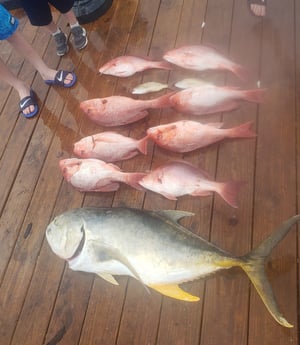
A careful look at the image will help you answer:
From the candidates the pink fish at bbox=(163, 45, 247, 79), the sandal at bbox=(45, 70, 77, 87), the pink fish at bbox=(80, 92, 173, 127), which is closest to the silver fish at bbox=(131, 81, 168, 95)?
the pink fish at bbox=(80, 92, 173, 127)

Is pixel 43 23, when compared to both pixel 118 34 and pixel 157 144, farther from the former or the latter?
pixel 157 144

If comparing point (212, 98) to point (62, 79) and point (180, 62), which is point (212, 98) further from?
point (62, 79)

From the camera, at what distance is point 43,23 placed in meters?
3.01

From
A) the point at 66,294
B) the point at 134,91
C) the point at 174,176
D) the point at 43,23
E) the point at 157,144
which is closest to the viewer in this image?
the point at 66,294

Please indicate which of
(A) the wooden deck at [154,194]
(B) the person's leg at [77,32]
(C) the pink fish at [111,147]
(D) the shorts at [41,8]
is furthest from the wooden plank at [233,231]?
(D) the shorts at [41,8]

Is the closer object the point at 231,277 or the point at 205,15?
the point at 231,277

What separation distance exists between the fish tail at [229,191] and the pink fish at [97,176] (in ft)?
1.55

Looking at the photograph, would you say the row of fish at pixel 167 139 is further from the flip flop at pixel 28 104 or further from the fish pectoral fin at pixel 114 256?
the fish pectoral fin at pixel 114 256

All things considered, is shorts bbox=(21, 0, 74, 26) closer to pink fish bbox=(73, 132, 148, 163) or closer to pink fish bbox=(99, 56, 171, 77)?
pink fish bbox=(99, 56, 171, 77)

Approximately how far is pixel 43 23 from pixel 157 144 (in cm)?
142

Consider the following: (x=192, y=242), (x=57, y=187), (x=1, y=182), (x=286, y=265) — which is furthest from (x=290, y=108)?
(x=1, y=182)

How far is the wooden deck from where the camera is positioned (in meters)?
1.91

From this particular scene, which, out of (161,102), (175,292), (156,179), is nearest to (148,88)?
(161,102)

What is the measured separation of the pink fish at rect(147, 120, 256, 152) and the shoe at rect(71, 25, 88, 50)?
49.6 inches
